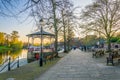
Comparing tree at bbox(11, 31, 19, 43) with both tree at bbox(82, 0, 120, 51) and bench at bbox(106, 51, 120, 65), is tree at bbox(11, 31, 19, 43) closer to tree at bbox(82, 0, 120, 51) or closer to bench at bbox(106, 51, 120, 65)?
tree at bbox(82, 0, 120, 51)

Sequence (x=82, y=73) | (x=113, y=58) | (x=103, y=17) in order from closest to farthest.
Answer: (x=82, y=73) < (x=113, y=58) < (x=103, y=17)

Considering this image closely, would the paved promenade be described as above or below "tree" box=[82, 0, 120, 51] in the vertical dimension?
below

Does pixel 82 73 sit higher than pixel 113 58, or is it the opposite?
pixel 113 58

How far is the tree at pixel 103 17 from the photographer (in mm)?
45875

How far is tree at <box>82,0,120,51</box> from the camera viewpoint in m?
45.9

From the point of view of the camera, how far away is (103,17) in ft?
157

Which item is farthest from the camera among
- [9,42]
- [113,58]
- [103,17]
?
[9,42]

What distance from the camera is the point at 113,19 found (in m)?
46.7

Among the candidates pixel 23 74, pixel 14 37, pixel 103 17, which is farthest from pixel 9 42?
pixel 23 74

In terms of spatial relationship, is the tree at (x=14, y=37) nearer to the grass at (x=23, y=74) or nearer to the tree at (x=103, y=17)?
the tree at (x=103, y=17)

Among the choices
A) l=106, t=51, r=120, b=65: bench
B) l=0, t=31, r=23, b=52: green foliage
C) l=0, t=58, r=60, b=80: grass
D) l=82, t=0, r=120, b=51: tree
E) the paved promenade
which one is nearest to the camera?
the paved promenade

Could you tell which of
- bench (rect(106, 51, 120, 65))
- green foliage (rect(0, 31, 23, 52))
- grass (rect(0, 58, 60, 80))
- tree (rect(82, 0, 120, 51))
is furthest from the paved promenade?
green foliage (rect(0, 31, 23, 52))

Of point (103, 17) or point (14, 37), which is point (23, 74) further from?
point (14, 37)

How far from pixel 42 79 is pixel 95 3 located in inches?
1420
